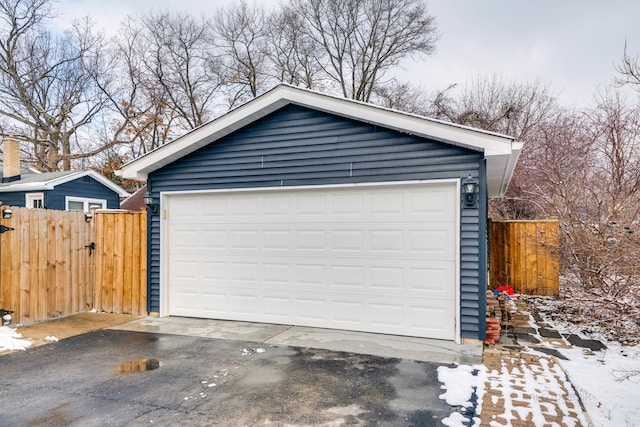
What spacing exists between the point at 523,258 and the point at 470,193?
483 centimetres

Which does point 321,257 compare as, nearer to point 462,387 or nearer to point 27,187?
point 462,387

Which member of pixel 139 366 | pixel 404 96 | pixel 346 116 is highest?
pixel 404 96

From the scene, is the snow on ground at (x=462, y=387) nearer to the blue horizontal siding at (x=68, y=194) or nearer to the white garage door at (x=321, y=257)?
the white garage door at (x=321, y=257)

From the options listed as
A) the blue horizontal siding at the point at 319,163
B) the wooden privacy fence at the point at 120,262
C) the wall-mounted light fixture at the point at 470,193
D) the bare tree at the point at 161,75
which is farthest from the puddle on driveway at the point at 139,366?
the bare tree at the point at 161,75

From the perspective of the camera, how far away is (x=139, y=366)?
14.4ft

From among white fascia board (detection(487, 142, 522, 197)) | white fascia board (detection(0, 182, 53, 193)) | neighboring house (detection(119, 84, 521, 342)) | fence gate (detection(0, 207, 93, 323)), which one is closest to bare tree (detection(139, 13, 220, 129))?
white fascia board (detection(0, 182, 53, 193))

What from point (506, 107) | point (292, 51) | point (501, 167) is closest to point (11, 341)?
point (501, 167)

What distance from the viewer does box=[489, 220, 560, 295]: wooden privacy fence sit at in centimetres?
865

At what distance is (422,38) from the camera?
17734mm

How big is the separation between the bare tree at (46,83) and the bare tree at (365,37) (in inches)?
438

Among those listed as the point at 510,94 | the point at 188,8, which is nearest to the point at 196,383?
the point at 510,94

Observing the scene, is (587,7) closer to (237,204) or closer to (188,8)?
(237,204)

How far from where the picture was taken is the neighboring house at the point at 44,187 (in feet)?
42.4

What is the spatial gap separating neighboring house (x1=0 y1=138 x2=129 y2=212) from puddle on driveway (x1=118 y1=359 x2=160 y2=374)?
10.7m
